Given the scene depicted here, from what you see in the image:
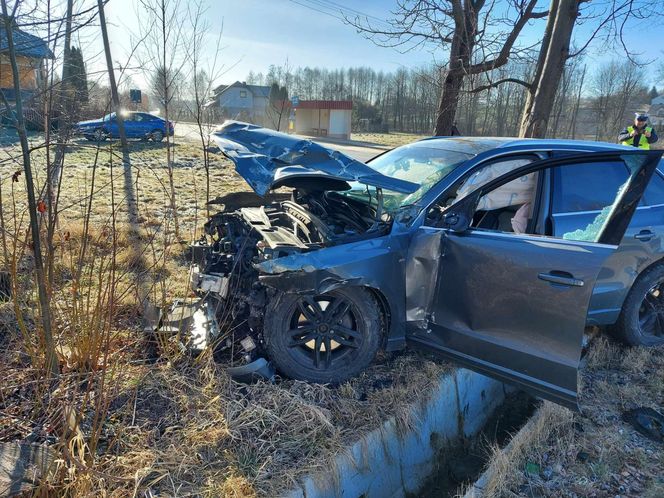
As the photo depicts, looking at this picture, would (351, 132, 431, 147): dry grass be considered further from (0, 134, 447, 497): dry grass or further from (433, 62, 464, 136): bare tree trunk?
(0, 134, 447, 497): dry grass

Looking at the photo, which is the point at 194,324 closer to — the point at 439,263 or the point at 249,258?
the point at 249,258

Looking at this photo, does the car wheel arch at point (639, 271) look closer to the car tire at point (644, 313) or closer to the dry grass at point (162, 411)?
the car tire at point (644, 313)

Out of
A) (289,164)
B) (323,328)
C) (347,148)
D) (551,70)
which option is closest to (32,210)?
(289,164)

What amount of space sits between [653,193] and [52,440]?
4.70m

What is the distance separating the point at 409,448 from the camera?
2.89 metres

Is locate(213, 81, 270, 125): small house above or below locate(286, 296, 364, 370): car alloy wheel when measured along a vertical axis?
above

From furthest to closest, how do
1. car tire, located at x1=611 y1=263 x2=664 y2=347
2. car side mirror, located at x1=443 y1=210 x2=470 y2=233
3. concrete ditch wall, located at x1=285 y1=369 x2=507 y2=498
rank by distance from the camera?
car tire, located at x1=611 y1=263 x2=664 y2=347 < car side mirror, located at x1=443 y1=210 x2=470 y2=233 < concrete ditch wall, located at x1=285 y1=369 x2=507 y2=498

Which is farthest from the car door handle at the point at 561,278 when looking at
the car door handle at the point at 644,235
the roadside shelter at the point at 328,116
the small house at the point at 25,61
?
the roadside shelter at the point at 328,116

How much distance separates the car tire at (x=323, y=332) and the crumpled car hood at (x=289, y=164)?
80cm

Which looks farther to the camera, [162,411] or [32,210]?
[162,411]

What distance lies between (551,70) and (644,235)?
12.9ft

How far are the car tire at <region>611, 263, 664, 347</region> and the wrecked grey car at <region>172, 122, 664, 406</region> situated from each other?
16 millimetres

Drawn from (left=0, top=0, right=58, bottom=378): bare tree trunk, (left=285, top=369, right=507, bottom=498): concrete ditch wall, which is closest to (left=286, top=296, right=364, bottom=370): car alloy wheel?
(left=285, top=369, right=507, bottom=498): concrete ditch wall

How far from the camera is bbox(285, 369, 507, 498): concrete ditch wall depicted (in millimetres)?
2443
